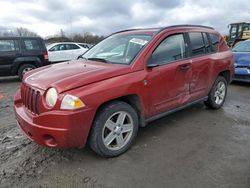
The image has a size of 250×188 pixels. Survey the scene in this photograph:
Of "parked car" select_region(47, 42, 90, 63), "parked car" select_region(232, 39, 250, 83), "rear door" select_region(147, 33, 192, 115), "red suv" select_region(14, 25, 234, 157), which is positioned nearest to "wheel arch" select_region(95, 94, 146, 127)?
"red suv" select_region(14, 25, 234, 157)

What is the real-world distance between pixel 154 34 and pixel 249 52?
18.0ft

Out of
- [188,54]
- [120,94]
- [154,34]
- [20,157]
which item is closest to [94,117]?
[120,94]

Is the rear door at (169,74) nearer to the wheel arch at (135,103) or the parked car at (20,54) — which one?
the wheel arch at (135,103)

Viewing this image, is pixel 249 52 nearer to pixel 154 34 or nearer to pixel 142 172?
pixel 154 34

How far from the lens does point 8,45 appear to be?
8.94 m

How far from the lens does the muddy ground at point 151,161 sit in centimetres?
272

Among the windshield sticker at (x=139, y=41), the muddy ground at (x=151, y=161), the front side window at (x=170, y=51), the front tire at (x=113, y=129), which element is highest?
the windshield sticker at (x=139, y=41)

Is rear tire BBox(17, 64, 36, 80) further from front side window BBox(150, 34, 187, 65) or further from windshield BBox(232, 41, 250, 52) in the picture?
windshield BBox(232, 41, 250, 52)

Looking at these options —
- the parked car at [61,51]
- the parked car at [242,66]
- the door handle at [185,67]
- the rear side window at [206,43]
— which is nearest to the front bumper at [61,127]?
the door handle at [185,67]

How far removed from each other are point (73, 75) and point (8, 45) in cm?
716

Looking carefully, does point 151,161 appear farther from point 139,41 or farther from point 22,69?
point 22,69

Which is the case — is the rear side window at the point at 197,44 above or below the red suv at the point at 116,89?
above

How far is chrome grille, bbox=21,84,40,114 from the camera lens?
2911 millimetres

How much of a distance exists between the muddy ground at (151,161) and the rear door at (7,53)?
5240 mm
